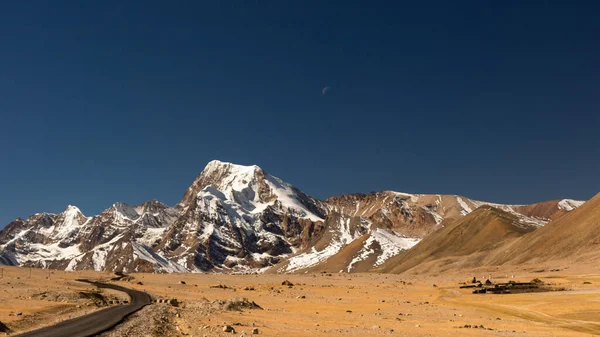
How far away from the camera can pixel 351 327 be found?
4341 centimetres

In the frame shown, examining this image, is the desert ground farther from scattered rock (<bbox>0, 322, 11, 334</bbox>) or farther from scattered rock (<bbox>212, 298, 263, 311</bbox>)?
scattered rock (<bbox>0, 322, 11, 334</bbox>)

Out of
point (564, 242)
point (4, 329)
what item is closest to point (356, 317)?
point (4, 329)

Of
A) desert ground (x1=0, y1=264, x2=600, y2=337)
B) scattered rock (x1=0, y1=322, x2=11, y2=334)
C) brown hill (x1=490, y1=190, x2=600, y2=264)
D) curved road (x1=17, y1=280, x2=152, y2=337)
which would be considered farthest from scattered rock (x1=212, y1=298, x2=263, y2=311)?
brown hill (x1=490, y1=190, x2=600, y2=264)

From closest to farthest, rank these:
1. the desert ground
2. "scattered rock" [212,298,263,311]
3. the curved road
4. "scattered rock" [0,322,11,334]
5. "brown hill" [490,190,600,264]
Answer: the curved road < "scattered rock" [0,322,11,334] < the desert ground < "scattered rock" [212,298,263,311] < "brown hill" [490,190,600,264]

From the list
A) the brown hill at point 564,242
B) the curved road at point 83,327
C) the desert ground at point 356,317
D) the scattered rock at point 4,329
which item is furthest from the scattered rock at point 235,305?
the brown hill at point 564,242

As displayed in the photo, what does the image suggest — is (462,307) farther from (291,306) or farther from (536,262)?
(536,262)

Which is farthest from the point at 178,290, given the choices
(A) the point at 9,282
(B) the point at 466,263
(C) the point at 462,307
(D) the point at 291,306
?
(B) the point at 466,263

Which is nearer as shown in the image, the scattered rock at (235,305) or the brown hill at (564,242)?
the scattered rock at (235,305)

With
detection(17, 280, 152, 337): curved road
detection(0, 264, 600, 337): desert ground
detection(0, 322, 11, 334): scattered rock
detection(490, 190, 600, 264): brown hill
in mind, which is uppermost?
detection(490, 190, 600, 264): brown hill

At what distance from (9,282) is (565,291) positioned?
9345 centimetres

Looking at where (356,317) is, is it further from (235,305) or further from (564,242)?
(564,242)

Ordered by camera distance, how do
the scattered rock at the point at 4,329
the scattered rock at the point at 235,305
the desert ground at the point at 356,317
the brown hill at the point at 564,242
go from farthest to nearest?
the brown hill at the point at 564,242 → the scattered rock at the point at 235,305 → the desert ground at the point at 356,317 → the scattered rock at the point at 4,329

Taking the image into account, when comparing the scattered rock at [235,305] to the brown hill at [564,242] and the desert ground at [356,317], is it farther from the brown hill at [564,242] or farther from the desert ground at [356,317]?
the brown hill at [564,242]

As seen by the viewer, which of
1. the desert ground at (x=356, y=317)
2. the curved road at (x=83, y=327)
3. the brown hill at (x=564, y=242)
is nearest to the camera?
the curved road at (x=83, y=327)
